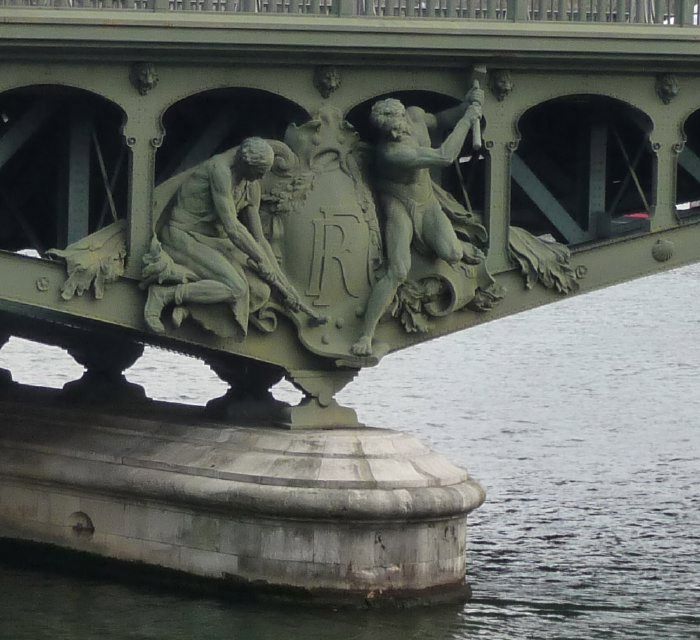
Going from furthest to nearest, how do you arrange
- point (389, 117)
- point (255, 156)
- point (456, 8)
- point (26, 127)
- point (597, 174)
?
point (597, 174) < point (456, 8) < point (26, 127) < point (389, 117) < point (255, 156)

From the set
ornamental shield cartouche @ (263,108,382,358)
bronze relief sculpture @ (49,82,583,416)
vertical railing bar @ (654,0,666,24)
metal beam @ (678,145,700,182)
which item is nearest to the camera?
bronze relief sculpture @ (49,82,583,416)

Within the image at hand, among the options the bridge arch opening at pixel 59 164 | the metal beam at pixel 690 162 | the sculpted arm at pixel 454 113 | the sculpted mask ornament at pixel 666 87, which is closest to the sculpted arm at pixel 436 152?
the sculpted arm at pixel 454 113

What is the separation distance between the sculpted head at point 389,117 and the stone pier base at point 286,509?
3.09 metres

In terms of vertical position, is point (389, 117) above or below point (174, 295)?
above

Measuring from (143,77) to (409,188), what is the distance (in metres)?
2.98

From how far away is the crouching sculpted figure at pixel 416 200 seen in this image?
85.3ft

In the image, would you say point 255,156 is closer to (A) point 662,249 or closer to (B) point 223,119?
(B) point 223,119

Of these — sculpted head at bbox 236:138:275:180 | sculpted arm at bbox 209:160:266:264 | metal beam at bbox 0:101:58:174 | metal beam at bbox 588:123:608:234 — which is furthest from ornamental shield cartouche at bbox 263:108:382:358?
metal beam at bbox 588:123:608:234

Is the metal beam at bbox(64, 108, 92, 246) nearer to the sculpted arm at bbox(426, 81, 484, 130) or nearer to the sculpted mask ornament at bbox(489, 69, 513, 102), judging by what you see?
the sculpted arm at bbox(426, 81, 484, 130)

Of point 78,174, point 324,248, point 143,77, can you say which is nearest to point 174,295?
point 78,174

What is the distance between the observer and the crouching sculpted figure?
2600 centimetres

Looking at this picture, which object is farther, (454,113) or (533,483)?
(533,483)

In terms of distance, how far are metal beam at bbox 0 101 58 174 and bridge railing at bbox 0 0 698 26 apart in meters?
1.32

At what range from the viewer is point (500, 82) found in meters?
26.5
